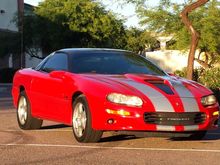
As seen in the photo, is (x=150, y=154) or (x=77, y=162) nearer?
(x=77, y=162)

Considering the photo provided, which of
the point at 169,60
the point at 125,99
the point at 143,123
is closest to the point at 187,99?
the point at 143,123

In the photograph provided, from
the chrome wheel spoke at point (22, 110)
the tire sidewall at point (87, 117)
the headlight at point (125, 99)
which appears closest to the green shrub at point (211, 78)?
the chrome wheel spoke at point (22, 110)

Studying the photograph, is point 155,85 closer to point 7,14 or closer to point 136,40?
point 136,40

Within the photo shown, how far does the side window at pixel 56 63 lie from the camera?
10186 millimetres

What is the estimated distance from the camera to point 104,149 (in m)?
8.66

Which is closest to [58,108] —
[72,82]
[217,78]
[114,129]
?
[72,82]

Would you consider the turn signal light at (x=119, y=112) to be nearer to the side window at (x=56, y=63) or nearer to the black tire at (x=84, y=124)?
the black tire at (x=84, y=124)

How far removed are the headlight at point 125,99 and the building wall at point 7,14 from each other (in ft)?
134

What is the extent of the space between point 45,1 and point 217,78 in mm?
23865

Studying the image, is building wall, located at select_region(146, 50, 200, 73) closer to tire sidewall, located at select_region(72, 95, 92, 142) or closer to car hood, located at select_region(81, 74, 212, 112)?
car hood, located at select_region(81, 74, 212, 112)

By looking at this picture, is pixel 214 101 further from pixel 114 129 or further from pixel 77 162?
pixel 77 162

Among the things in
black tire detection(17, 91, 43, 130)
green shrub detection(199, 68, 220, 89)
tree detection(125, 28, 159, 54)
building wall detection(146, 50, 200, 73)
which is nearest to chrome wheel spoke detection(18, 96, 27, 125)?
black tire detection(17, 91, 43, 130)

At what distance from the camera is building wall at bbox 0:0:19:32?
4912 cm

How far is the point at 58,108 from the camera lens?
982 cm
